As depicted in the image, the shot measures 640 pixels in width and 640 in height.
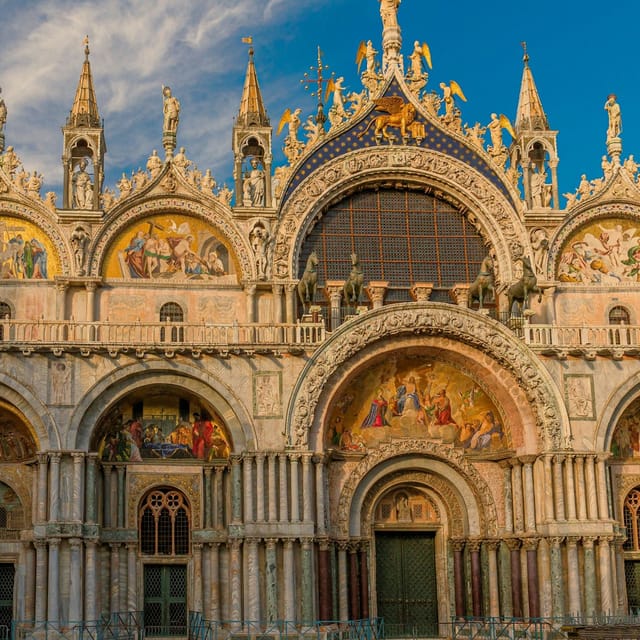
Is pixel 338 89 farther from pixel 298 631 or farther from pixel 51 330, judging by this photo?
pixel 298 631

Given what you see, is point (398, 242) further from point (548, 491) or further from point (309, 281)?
point (548, 491)

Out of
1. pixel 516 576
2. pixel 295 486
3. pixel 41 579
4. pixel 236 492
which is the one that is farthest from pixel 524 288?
pixel 41 579

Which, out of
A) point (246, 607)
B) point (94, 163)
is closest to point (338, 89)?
point (94, 163)

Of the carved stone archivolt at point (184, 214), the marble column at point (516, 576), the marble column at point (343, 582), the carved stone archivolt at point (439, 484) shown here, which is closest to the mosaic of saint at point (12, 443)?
the carved stone archivolt at point (184, 214)

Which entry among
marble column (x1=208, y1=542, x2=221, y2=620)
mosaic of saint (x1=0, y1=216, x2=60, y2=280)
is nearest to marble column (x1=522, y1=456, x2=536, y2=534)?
marble column (x1=208, y1=542, x2=221, y2=620)

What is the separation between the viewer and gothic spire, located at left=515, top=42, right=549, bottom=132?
125 ft

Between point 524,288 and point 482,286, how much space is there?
126cm

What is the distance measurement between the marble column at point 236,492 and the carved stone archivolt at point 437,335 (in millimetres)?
1831

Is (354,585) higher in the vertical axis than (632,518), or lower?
lower

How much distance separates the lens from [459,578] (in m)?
35.1

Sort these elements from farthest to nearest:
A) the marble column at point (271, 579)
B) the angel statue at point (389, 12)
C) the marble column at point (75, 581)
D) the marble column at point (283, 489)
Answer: the angel statue at point (389, 12), the marble column at point (283, 489), the marble column at point (271, 579), the marble column at point (75, 581)

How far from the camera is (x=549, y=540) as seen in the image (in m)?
33.4

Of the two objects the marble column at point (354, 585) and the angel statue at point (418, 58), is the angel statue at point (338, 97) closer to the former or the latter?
the angel statue at point (418, 58)

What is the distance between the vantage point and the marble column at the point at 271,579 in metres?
32.2
